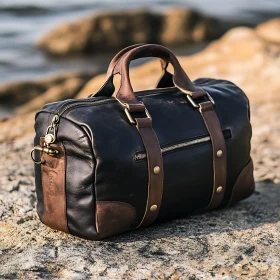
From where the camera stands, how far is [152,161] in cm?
268

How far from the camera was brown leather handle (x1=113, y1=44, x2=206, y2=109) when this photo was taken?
2775 millimetres

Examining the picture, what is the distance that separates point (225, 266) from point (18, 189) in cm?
133

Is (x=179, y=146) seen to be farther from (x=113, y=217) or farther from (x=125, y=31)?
(x=125, y=31)

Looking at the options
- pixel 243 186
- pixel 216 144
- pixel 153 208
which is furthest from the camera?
pixel 243 186

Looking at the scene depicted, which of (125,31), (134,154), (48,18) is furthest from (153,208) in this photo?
(48,18)

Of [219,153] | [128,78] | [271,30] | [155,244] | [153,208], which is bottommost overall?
[271,30]

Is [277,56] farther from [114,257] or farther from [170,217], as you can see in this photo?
[114,257]

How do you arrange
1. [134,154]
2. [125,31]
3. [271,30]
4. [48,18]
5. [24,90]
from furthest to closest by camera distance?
[48,18] < [125,31] < [271,30] < [24,90] < [134,154]

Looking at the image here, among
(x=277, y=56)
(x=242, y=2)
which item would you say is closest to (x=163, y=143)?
(x=277, y=56)

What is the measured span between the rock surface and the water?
343 mm

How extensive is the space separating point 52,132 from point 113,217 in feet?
1.47

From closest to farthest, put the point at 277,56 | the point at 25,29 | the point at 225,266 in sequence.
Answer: the point at 225,266 < the point at 277,56 < the point at 25,29

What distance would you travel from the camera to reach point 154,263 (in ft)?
8.45

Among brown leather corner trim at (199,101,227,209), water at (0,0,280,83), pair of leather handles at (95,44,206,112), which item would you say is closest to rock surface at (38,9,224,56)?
water at (0,0,280,83)
